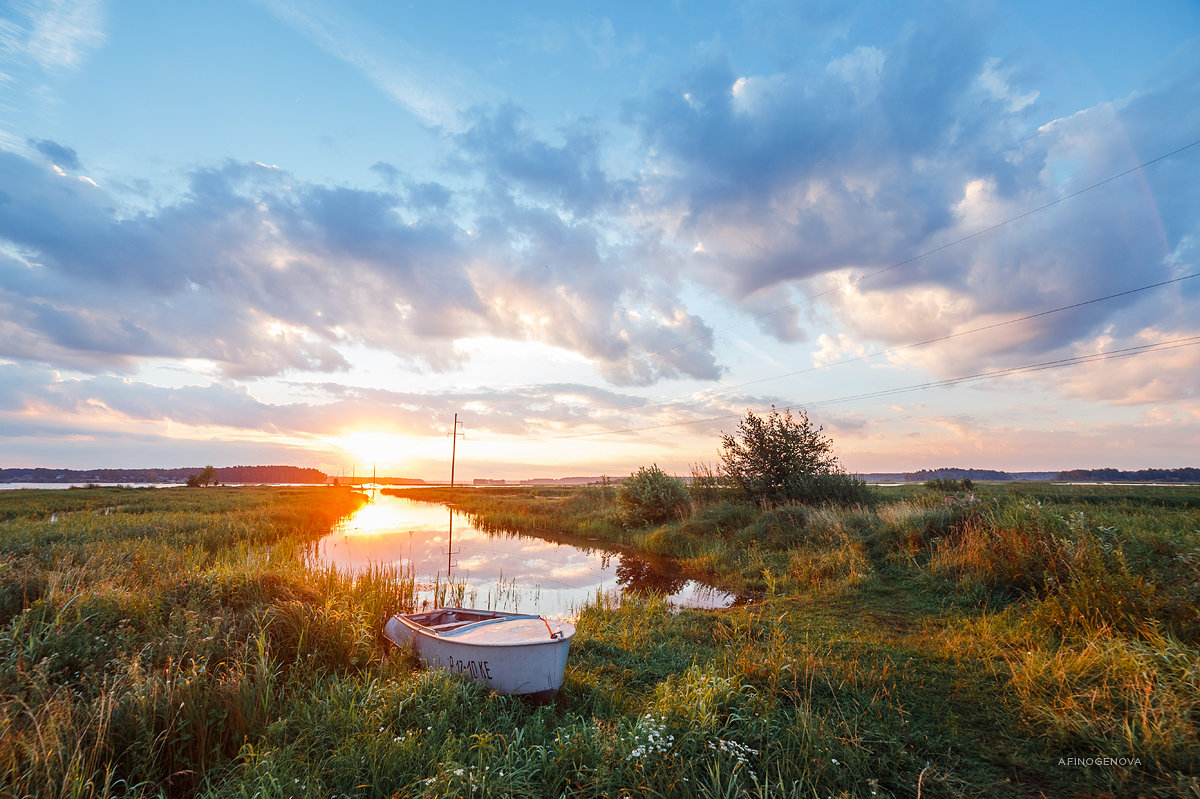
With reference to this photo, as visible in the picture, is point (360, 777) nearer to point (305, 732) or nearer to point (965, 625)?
point (305, 732)

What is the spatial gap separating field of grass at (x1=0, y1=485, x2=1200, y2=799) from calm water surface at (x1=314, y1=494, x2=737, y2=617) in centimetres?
284

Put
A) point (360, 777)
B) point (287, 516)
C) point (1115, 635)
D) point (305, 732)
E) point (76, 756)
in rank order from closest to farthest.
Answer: point (76, 756), point (360, 777), point (305, 732), point (1115, 635), point (287, 516)

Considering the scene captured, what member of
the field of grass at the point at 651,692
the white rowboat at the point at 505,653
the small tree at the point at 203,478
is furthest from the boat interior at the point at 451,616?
the small tree at the point at 203,478

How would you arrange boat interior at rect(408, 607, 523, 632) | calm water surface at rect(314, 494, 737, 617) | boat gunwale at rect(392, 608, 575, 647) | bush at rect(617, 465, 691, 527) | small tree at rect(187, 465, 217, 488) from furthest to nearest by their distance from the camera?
small tree at rect(187, 465, 217, 488), bush at rect(617, 465, 691, 527), calm water surface at rect(314, 494, 737, 617), boat interior at rect(408, 607, 523, 632), boat gunwale at rect(392, 608, 575, 647)

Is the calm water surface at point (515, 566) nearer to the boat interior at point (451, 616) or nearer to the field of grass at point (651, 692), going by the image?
the field of grass at point (651, 692)

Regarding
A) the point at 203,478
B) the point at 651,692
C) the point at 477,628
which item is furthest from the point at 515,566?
the point at 203,478

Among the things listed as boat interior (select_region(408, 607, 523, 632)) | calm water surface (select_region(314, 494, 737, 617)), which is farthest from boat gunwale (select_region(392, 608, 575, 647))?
calm water surface (select_region(314, 494, 737, 617))

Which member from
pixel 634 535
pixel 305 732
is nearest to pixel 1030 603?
pixel 305 732

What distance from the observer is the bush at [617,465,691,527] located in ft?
81.5

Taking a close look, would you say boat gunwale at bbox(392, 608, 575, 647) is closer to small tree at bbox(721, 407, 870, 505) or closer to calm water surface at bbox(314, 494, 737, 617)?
calm water surface at bbox(314, 494, 737, 617)

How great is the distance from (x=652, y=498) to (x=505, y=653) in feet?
64.8

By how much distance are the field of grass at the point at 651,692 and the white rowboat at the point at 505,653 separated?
250 mm

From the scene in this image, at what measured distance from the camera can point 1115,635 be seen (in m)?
6.35

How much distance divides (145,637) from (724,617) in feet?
31.0
